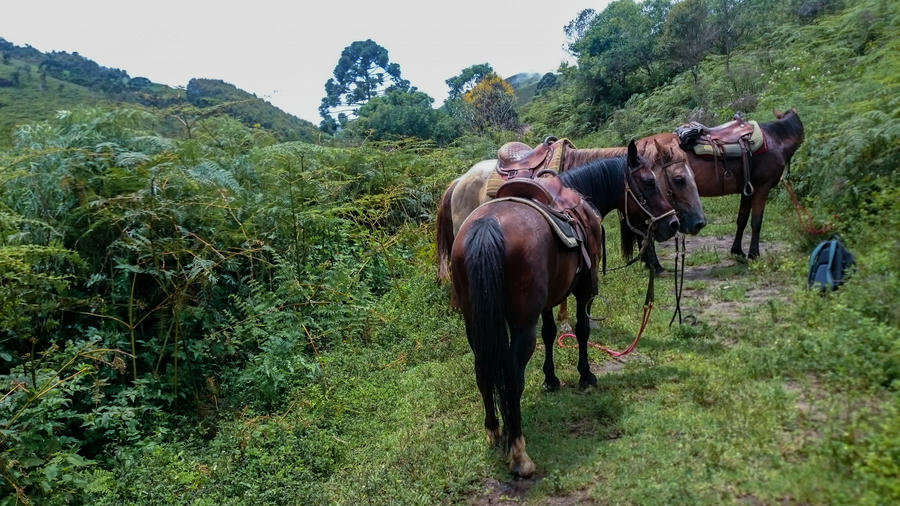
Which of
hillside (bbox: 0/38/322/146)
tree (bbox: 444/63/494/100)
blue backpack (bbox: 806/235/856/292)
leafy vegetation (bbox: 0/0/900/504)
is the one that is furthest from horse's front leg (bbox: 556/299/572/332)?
tree (bbox: 444/63/494/100)

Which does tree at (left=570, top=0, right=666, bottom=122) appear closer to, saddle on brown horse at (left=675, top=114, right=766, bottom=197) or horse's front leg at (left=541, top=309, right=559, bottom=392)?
saddle on brown horse at (left=675, top=114, right=766, bottom=197)

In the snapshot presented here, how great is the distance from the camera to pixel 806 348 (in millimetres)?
3949

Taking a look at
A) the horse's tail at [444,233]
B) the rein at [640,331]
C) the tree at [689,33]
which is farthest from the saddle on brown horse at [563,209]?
the tree at [689,33]

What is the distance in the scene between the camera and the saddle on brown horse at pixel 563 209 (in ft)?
12.6

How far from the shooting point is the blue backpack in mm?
4922

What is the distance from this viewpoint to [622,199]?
4820 mm

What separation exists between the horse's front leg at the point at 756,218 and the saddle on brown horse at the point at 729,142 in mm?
140

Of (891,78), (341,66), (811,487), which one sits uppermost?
(341,66)

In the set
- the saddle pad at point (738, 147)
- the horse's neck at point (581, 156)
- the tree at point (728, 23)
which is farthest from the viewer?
the tree at point (728, 23)

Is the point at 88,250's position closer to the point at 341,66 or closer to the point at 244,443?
the point at 244,443

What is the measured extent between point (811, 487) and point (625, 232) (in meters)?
3.40

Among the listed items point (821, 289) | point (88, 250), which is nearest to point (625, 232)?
point (821, 289)

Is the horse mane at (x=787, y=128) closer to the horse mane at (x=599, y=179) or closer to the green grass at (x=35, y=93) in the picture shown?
the horse mane at (x=599, y=179)

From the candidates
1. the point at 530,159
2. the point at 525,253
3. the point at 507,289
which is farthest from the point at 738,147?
the point at 507,289
